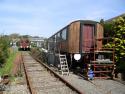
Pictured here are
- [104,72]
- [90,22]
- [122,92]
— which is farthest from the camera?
[90,22]

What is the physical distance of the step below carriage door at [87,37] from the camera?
18922 millimetres

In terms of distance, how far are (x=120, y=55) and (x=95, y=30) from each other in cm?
314

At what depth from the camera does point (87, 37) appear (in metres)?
19.2

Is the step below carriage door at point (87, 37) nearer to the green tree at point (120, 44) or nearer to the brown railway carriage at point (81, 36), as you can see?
the brown railway carriage at point (81, 36)

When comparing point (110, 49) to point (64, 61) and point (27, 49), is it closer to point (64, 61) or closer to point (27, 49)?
point (64, 61)

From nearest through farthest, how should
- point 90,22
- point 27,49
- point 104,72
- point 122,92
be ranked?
point 122,92, point 104,72, point 90,22, point 27,49

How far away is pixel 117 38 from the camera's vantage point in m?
17.5

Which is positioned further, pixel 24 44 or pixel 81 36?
pixel 24 44

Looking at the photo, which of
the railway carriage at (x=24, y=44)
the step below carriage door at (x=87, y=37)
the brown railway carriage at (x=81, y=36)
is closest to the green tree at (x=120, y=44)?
the step below carriage door at (x=87, y=37)

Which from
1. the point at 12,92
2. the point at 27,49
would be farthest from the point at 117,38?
the point at 27,49

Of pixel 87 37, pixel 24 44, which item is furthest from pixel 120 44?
pixel 24 44

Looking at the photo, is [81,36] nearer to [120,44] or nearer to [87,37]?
[87,37]

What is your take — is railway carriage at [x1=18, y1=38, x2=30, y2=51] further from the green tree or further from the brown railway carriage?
the green tree

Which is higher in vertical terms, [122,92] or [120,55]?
[120,55]
